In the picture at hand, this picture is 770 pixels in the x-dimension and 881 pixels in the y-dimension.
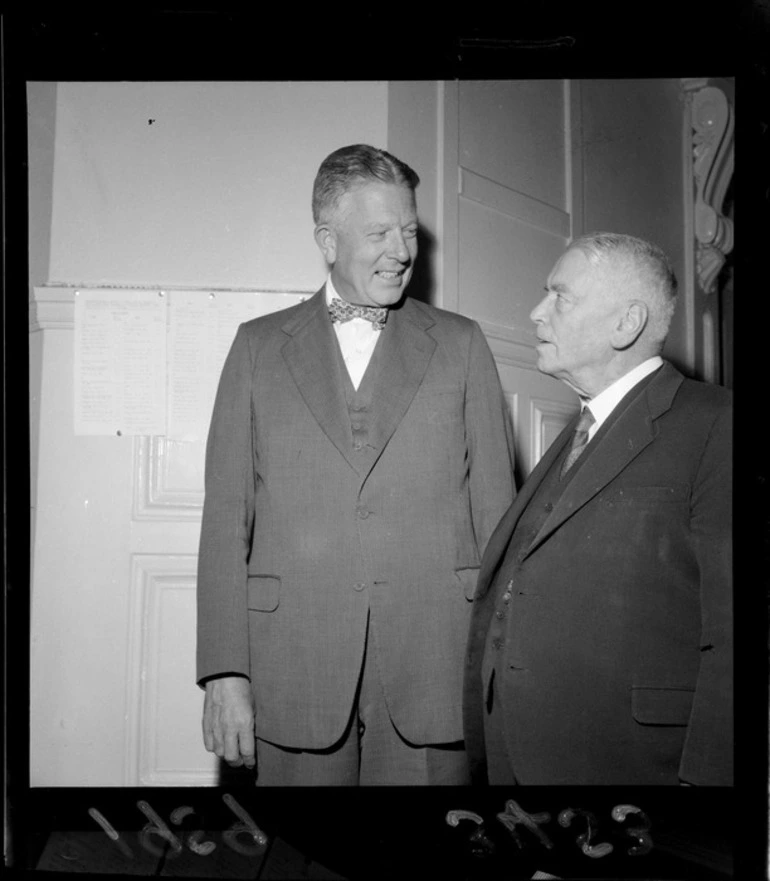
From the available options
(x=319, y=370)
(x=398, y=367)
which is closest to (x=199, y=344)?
(x=319, y=370)

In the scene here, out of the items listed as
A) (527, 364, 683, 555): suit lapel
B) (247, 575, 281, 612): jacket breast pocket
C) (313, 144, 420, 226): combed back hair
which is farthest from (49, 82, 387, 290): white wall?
(527, 364, 683, 555): suit lapel

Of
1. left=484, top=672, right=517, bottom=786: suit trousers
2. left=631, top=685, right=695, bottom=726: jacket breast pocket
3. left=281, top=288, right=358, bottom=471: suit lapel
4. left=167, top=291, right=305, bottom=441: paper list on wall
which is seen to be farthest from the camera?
left=167, top=291, right=305, bottom=441: paper list on wall

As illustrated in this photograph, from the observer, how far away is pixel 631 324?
5.15ft

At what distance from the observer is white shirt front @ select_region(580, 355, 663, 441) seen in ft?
5.12

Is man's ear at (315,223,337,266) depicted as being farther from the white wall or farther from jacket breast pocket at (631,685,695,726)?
jacket breast pocket at (631,685,695,726)

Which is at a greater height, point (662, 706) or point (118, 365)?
point (118, 365)

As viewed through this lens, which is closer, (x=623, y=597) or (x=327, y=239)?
(x=623, y=597)

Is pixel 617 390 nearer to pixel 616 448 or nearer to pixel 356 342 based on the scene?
pixel 616 448

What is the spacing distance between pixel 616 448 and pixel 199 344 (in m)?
0.85

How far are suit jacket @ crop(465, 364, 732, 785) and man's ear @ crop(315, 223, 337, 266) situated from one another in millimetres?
613

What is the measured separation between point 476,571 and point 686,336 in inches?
26.2

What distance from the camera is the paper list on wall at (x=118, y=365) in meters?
1.76
